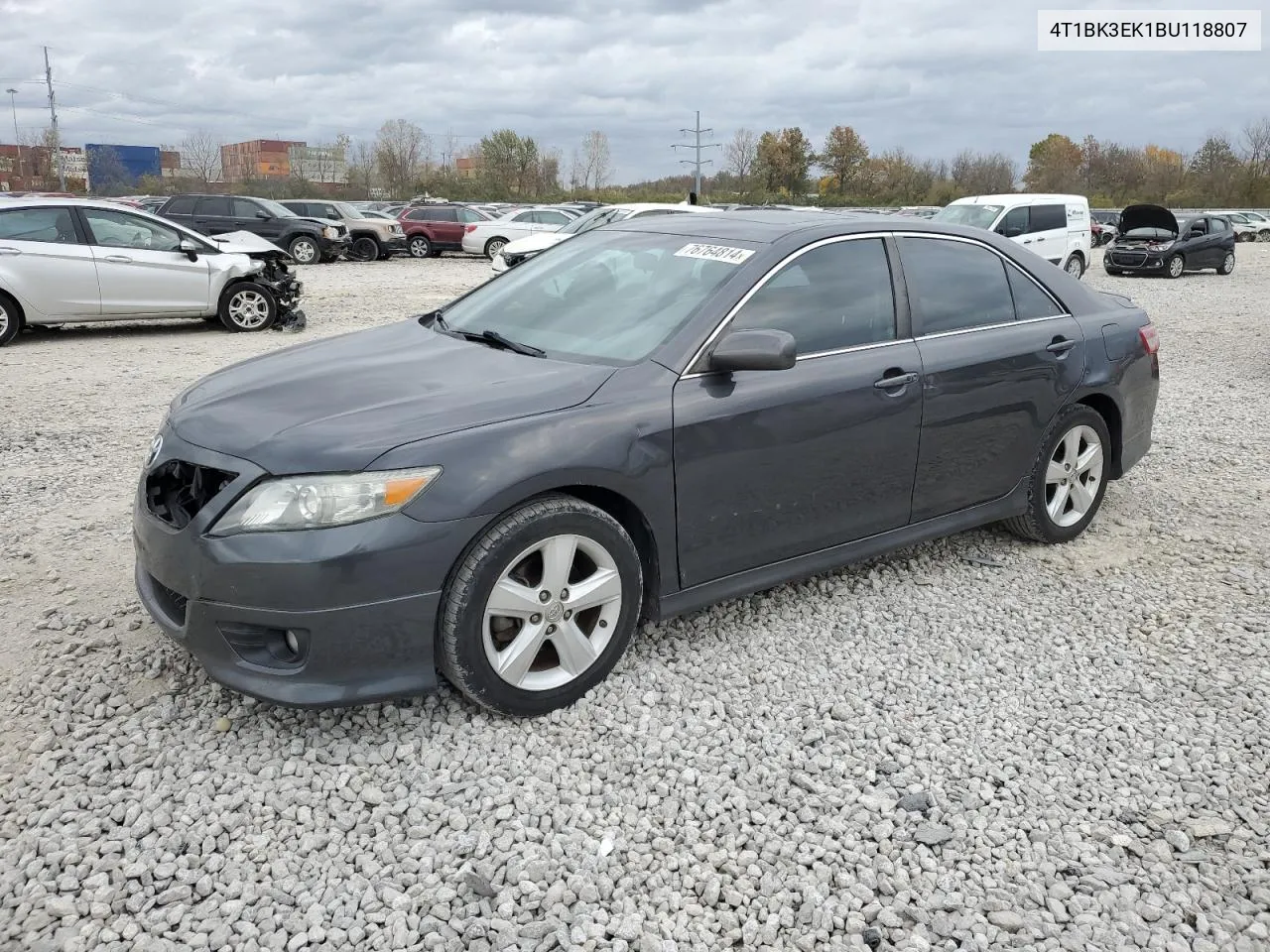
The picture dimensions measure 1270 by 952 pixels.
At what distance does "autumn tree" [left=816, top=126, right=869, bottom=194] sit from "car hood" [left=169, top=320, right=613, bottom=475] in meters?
79.0

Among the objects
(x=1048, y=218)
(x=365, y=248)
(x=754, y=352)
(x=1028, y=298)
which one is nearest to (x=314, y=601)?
(x=754, y=352)

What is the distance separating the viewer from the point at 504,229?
2633 centimetres

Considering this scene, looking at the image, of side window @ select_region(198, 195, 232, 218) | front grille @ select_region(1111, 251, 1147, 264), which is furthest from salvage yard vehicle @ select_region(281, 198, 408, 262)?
front grille @ select_region(1111, 251, 1147, 264)

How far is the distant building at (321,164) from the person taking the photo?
254 feet

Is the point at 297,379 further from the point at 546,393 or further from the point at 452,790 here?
the point at 452,790

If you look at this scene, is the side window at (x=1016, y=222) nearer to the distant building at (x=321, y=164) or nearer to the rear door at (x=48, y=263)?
the rear door at (x=48, y=263)

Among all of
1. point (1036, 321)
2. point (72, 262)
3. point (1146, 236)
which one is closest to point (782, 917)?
point (1036, 321)

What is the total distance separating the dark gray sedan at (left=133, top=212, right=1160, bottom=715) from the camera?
9.43ft

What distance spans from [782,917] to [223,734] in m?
1.82

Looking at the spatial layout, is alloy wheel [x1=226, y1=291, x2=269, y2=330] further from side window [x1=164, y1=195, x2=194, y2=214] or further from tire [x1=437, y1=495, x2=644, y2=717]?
side window [x1=164, y1=195, x2=194, y2=214]

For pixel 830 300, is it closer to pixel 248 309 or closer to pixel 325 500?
pixel 325 500

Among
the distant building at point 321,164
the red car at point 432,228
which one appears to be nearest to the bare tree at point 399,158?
the distant building at point 321,164

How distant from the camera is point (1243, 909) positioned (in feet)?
8.19

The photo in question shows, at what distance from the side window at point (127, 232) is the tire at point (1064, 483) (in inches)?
393
